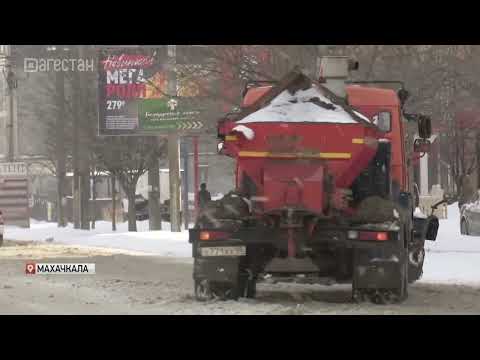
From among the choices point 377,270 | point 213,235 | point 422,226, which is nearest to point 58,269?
point 422,226

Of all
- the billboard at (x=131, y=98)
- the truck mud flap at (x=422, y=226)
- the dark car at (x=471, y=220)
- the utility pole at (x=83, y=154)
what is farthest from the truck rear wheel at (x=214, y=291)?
the utility pole at (x=83, y=154)

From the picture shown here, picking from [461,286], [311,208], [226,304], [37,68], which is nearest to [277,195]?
[311,208]

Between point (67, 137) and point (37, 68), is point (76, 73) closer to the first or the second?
point (67, 137)

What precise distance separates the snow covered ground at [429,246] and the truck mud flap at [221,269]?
530 cm

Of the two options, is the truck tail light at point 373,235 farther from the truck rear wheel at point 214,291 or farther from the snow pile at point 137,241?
the snow pile at point 137,241

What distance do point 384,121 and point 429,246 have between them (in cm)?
1175

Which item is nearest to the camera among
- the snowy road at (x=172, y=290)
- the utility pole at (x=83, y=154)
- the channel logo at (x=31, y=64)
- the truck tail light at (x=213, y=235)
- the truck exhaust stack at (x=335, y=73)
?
the snowy road at (x=172, y=290)

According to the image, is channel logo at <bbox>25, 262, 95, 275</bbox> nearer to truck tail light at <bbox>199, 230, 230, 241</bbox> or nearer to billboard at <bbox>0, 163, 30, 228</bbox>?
truck tail light at <bbox>199, 230, 230, 241</bbox>

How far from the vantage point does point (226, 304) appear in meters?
14.6

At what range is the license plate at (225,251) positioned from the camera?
48.2 ft

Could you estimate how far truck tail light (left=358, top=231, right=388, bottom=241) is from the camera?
14305 mm

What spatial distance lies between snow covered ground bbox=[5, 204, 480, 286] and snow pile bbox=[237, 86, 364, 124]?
17.6 ft

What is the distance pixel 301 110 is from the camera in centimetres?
1437

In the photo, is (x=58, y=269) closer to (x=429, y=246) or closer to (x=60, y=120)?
(x=429, y=246)
